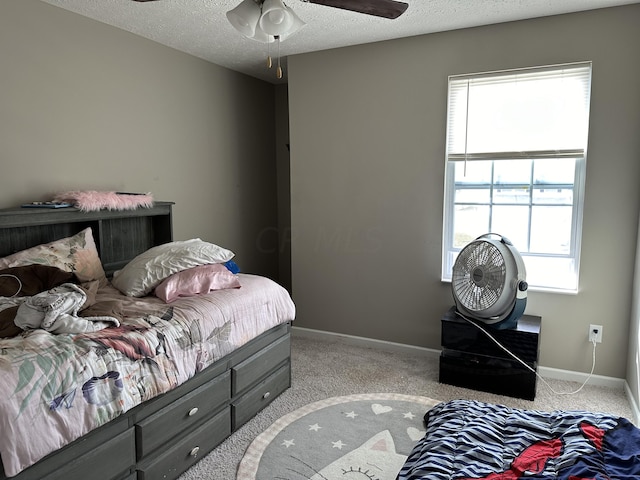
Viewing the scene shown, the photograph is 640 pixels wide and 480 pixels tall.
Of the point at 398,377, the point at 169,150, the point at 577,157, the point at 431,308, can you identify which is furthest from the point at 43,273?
the point at 577,157

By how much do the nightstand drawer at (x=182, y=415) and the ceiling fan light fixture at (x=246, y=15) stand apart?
1.70 meters

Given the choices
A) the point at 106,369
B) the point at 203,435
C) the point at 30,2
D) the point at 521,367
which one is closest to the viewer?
the point at 106,369

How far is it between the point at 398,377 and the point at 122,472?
6.36ft

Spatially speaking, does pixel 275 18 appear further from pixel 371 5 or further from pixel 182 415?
pixel 182 415

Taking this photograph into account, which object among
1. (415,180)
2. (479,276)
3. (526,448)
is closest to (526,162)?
(415,180)

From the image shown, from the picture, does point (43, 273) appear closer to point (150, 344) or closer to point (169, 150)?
point (150, 344)

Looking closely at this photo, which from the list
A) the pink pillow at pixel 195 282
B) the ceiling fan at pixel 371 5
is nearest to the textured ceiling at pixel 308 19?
the ceiling fan at pixel 371 5

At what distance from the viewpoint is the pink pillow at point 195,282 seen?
8.00ft

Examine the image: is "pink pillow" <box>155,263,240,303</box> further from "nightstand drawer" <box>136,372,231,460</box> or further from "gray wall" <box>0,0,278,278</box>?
"gray wall" <box>0,0,278,278</box>

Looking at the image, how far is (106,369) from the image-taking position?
1705mm

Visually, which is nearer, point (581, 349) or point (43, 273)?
point (43, 273)

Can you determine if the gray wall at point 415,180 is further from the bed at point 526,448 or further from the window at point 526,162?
the bed at point 526,448

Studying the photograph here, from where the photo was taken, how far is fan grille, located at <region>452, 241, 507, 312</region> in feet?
9.25

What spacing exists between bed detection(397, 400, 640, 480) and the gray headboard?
2.27m
